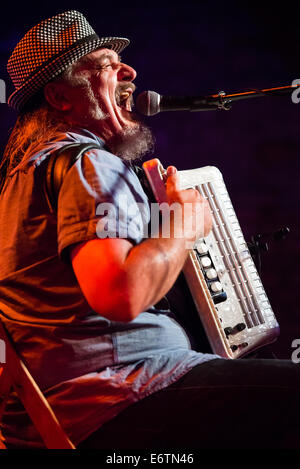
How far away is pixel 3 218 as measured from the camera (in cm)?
126

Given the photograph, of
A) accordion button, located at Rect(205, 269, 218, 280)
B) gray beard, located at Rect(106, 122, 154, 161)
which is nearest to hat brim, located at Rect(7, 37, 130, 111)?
gray beard, located at Rect(106, 122, 154, 161)

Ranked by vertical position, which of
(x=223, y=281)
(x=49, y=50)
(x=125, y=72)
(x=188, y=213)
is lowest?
(x=223, y=281)

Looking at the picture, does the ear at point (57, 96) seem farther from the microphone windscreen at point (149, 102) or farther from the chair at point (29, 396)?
the chair at point (29, 396)

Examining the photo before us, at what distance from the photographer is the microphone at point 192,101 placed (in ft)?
5.00

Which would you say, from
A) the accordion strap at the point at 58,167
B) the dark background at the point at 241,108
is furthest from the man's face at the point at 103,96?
the dark background at the point at 241,108

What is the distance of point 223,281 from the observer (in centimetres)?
179

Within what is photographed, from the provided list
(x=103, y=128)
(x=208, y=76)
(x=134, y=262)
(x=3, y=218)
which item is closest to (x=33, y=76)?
(x=103, y=128)

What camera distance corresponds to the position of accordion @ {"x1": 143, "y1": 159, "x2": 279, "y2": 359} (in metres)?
1.69

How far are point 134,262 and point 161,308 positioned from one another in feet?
1.28

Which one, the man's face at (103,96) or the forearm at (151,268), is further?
the man's face at (103,96)

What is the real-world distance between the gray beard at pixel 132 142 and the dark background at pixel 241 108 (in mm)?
1275

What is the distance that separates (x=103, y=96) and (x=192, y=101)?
290 millimetres

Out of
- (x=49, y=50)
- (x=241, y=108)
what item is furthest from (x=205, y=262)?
(x=241, y=108)

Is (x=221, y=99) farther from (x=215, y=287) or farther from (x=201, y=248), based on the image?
(x=215, y=287)
